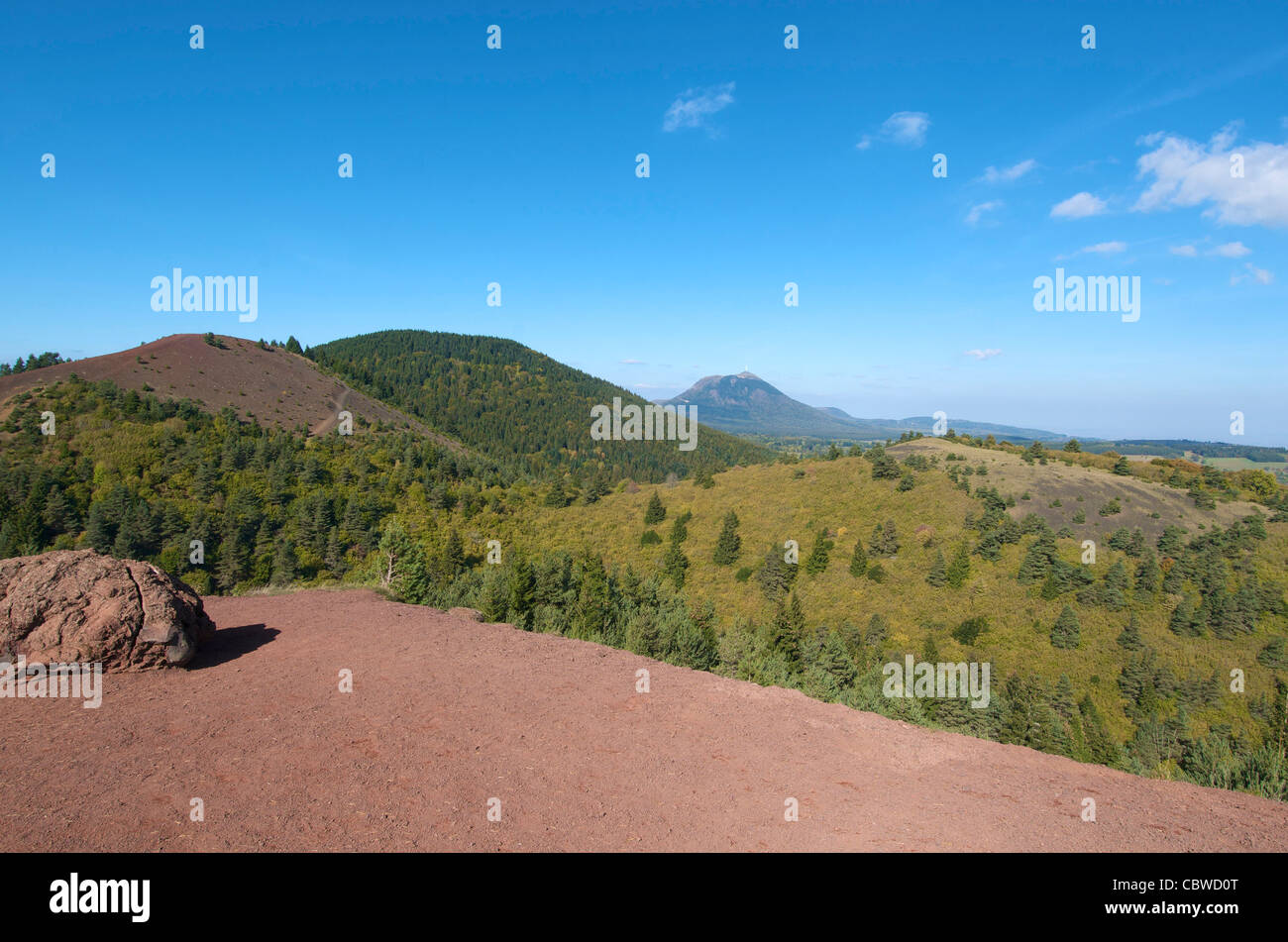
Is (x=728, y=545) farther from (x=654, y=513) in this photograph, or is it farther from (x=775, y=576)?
(x=654, y=513)

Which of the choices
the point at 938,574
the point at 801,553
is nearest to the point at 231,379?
the point at 801,553

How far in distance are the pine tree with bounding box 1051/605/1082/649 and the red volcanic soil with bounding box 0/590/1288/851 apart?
39417 millimetres

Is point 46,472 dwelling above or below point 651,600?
above

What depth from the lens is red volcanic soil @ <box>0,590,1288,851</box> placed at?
6293mm

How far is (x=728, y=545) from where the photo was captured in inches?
2264

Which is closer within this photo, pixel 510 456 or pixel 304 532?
pixel 304 532

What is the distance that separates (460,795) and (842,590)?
48939 mm

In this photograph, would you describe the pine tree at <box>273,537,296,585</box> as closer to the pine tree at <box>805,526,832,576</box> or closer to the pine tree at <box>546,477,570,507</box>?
the pine tree at <box>546,477,570,507</box>

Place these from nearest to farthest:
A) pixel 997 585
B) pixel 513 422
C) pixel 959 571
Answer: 1. pixel 997 585
2. pixel 959 571
3. pixel 513 422

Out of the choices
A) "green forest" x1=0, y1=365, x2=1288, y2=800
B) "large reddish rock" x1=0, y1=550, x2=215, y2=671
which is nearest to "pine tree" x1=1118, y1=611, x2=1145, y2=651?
"green forest" x1=0, y1=365, x2=1288, y2=800

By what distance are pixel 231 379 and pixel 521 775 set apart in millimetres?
115384
